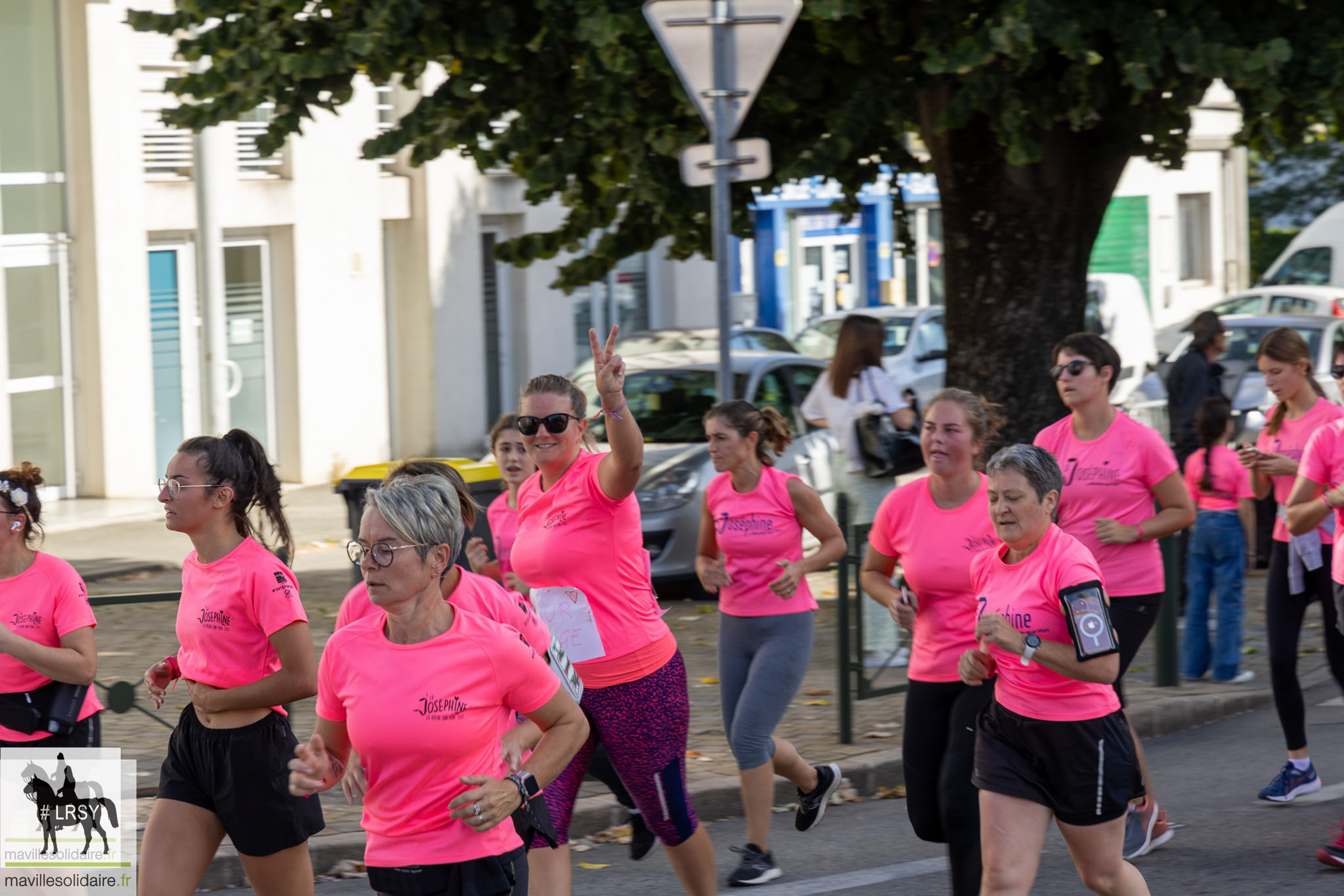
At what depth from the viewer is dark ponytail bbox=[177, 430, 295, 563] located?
462 cm

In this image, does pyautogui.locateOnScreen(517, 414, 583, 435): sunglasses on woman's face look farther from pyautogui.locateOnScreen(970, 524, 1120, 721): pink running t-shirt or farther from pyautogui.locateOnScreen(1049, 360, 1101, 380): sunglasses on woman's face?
pyautogui.locateOnScreen(1049, 360, 1101, 380): sunglasses on woman's face

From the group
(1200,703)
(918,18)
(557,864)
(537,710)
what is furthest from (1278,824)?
(918,18)

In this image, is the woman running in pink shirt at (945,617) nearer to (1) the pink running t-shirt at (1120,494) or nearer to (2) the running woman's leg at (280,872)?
(1) the pink running t-shirt at (1120,494)

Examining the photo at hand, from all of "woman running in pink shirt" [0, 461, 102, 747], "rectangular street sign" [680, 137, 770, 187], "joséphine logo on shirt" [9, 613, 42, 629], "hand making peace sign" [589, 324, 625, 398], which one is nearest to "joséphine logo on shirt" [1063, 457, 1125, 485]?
"hand making peace sign" [589, 324, 625, 398]

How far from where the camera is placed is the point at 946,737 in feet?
17.4

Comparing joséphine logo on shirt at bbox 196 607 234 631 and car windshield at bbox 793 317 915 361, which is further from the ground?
car windshield at bbox 793 317 915 361

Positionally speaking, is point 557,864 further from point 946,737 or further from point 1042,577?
point 1042,577

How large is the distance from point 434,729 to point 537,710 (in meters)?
0.26

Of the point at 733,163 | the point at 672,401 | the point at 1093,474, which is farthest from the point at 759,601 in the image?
the point at 672,401

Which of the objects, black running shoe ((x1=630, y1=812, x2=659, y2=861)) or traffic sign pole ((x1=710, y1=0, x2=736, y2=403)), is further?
traffic sign pole ((x1=710, y1=0, x2=736, y2=403))

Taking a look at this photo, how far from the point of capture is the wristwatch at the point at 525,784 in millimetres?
3695

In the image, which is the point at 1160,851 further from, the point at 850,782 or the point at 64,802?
the point at 64,802

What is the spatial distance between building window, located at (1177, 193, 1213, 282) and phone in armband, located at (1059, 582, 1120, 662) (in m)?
34.9

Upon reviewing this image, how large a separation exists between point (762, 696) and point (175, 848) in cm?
248
